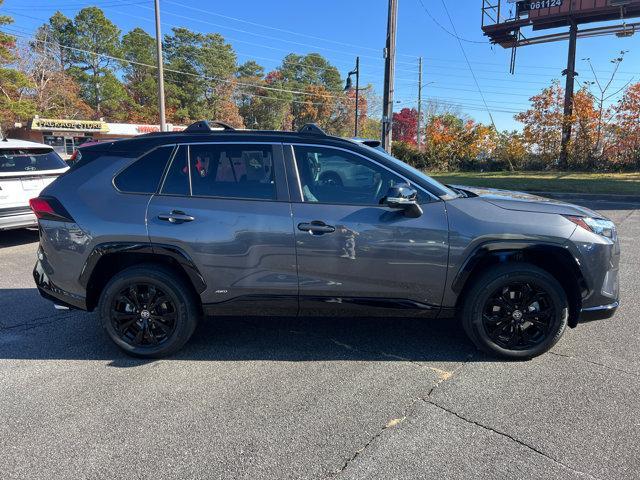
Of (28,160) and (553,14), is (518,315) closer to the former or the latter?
(28,160)

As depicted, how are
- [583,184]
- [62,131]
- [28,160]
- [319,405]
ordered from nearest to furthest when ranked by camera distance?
[319,405]
[28,160]
[583,184]
[62,131]

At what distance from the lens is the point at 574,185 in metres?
15.8

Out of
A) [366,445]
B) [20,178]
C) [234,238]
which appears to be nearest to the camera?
[366,445]

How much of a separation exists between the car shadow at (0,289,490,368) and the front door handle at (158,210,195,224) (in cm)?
90

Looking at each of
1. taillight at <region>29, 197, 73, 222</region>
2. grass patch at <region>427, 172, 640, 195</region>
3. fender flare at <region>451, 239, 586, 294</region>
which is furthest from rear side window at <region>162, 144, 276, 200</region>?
grass patch at <region>427, 172, 640, 195</region>

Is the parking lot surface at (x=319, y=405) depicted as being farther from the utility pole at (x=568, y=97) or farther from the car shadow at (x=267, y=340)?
the utility pole at (x=568, y=97)

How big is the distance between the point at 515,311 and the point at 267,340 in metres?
2.12

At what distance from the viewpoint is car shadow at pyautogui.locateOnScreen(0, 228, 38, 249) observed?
28.0ft

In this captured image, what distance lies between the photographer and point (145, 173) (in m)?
3.94

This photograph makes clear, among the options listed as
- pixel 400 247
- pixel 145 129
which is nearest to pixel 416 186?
pixel 400 247

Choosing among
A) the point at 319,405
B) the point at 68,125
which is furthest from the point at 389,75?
the point at 68,125

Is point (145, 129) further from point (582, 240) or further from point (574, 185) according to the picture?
point (582, 240)

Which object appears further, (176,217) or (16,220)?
(16,220)

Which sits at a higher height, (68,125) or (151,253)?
(68,125)
